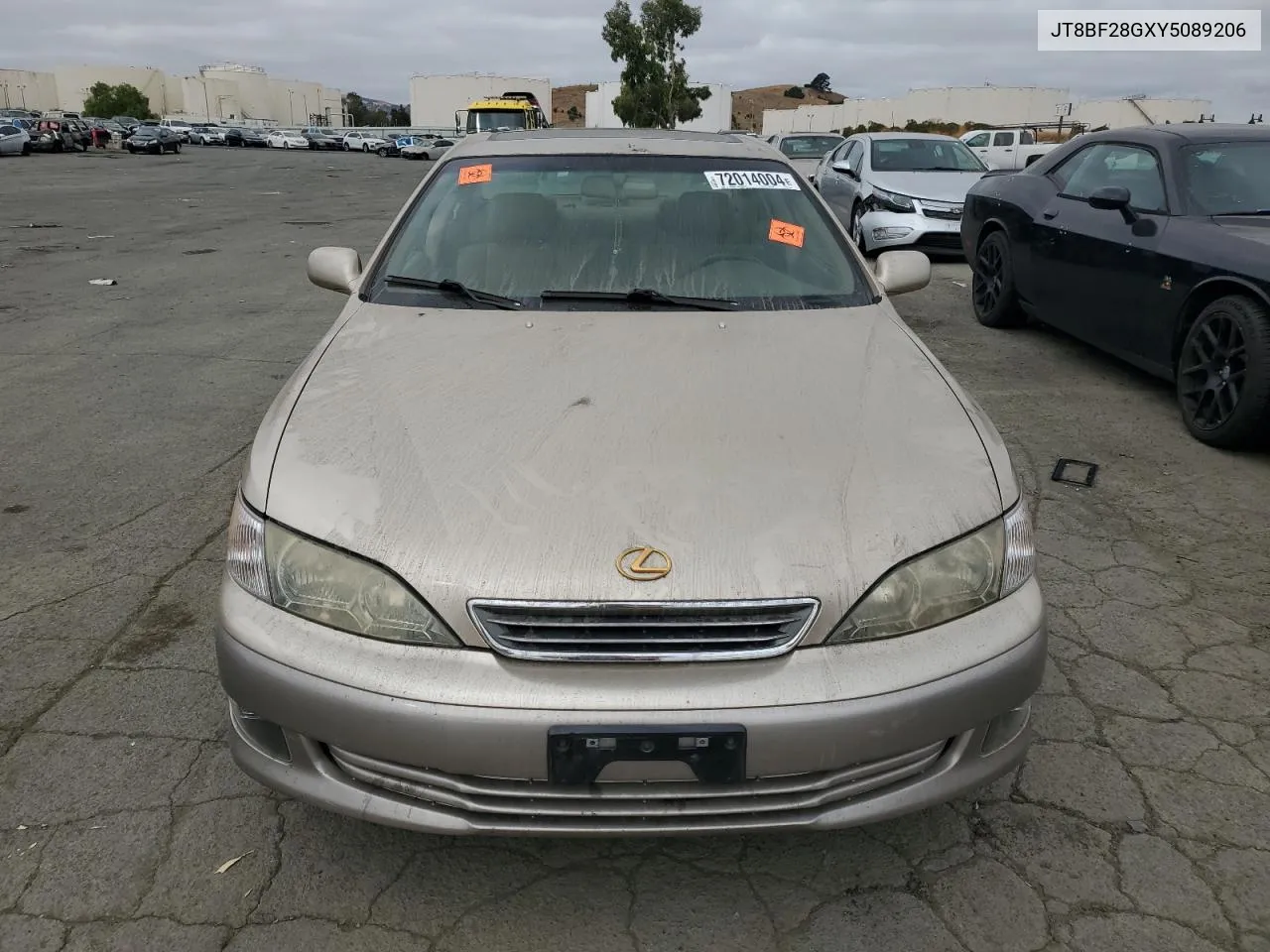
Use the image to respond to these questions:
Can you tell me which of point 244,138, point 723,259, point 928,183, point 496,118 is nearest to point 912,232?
point 928,183

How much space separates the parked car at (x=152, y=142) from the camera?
44094 mm

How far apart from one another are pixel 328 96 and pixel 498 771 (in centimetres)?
14312

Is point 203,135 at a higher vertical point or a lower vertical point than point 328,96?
lower

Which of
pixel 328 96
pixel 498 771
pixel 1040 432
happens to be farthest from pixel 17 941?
pixel 328 96

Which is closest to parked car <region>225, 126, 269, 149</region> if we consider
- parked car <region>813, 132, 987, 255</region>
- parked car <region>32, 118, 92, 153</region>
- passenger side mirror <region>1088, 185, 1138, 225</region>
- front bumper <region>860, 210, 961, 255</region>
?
parked car <region>32, 118, 92, 153</region>

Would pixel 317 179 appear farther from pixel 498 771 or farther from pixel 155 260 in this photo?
pixel 498 771

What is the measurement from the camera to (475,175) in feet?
11.3

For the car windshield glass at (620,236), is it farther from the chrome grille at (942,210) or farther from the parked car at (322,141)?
the parked car at (322,141)

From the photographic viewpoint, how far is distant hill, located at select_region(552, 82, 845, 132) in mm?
110938

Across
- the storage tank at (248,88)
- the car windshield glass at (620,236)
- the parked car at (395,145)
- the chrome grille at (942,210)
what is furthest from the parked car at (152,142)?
the storage tank at (248,88)

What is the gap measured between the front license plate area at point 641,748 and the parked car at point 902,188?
8.33 m

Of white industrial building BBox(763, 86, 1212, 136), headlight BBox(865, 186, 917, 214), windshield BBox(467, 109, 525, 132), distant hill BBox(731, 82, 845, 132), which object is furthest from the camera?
distant hill BBox(731, 82, 845, 132)

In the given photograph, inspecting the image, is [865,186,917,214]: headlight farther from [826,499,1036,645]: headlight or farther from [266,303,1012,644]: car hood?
[826,499,1036,645]: headlight

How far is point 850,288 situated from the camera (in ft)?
10.2
